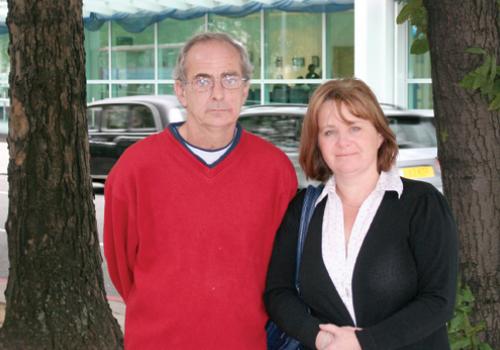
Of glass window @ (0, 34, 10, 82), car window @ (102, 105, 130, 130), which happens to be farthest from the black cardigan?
glass window @ (0, 34, 10, 82)

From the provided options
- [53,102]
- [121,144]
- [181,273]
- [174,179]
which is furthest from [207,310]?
[121,144]

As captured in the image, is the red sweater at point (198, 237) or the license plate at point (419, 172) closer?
the red sweater at point (198, 237)

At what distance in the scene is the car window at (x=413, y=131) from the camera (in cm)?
1004

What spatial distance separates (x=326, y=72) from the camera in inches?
909

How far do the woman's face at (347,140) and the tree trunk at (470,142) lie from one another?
1.83m

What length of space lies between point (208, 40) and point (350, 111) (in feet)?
1.69

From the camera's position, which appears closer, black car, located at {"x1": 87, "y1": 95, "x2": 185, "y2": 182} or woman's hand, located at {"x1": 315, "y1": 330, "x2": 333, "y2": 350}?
woman's hand, located at {"x1": 315, "y1": 330, "x2": 333, "y2": 350}

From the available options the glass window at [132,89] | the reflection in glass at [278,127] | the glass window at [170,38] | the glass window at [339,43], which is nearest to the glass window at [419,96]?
the glass window at [339,43]

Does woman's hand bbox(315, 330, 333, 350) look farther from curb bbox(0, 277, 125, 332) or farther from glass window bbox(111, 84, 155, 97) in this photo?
glass window bbox(111, 84, 155, 97)

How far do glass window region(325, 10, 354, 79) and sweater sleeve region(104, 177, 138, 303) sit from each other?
1960cm

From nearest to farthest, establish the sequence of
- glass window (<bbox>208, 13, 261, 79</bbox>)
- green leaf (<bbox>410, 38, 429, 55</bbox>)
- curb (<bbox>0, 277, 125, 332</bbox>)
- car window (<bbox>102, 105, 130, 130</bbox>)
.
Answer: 1. green leaf (<bbox>410, 38, 429, 55</bbox>)
2. curb (<bbox>0, 277, 125, 332</bbox>)
3. car window (<bbox>102, 105, 130, 130</bbox>)
4. glass window (<bbox>208, 13, 261, 79</bbox>)

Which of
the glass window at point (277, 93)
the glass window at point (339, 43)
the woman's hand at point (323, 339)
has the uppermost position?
the glass window at point (339, 43)

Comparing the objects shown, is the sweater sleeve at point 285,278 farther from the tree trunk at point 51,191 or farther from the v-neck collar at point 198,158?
the tree trunk at point 51,191

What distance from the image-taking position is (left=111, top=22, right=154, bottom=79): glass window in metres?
26.7
